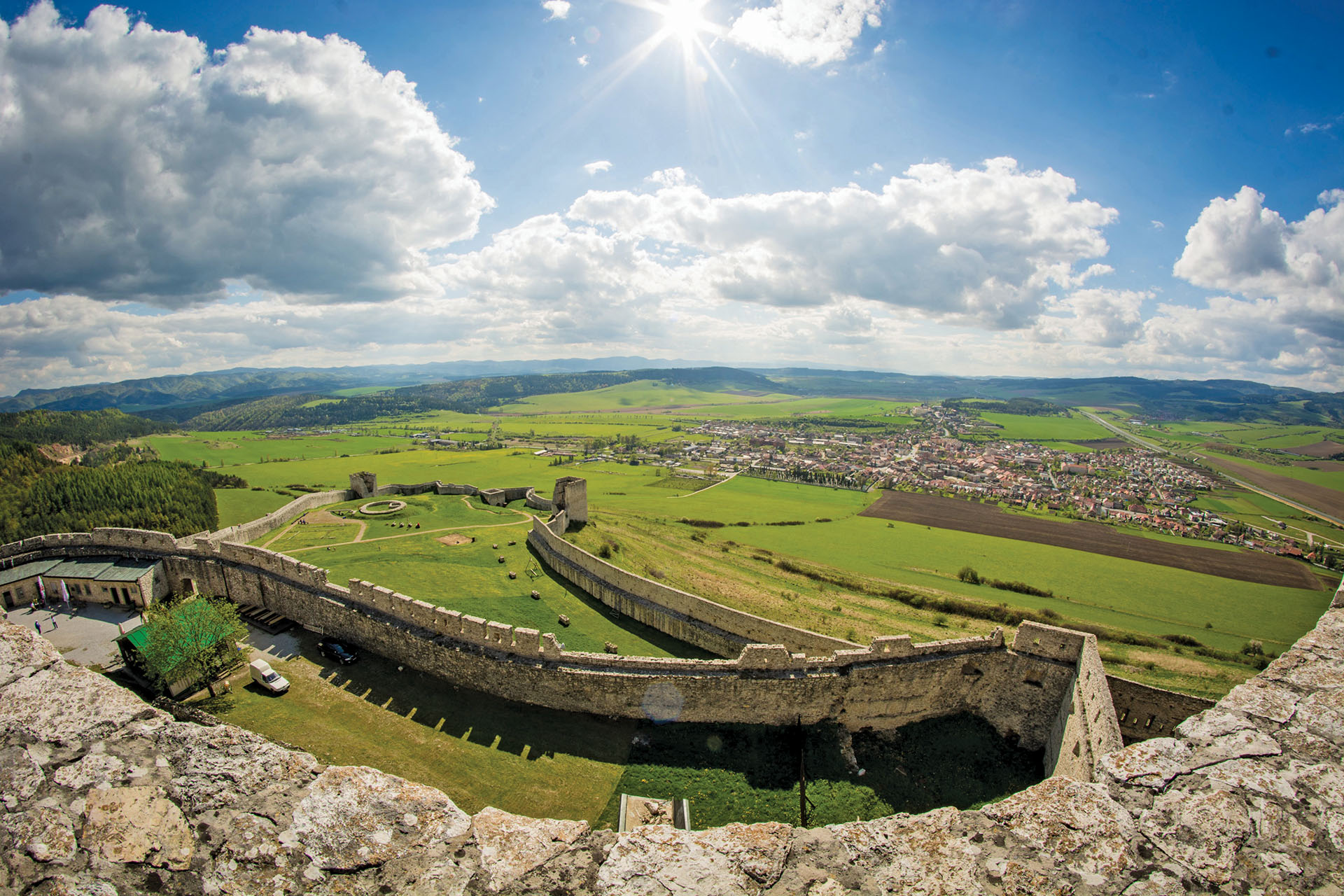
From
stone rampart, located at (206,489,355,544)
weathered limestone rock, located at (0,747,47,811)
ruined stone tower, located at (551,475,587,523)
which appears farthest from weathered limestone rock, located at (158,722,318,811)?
ruined stone tower, located at (551,475,587,523)

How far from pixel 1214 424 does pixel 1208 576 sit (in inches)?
8545

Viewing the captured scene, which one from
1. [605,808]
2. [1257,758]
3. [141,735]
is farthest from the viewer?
[605,808]

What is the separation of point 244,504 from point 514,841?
184 feet

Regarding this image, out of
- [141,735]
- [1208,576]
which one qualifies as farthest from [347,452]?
[1208,576]

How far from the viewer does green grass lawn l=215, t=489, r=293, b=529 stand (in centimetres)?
4153

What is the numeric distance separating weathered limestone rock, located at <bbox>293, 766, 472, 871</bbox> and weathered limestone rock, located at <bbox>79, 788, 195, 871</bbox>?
2.69ft

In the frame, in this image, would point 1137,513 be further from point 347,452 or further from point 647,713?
point 347,452

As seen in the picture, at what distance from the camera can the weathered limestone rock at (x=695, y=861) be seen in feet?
14.0

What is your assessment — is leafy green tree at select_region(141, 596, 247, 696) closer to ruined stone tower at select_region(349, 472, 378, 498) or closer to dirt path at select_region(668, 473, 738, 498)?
ruined stone tower at select_region(349, 472, 378, 498)

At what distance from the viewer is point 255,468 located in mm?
86438

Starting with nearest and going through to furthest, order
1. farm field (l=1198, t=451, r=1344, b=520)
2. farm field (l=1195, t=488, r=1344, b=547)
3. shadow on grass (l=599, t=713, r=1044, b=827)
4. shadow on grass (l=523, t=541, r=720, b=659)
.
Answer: shadow on grass (l=599, t=713, r=1044, b=827) < shadow on grass (l=523, t=541, r=720, b=659) < farm field (l=1195, t=488, r=1344, b=547) < farm field (l=1198, t=451, r=1344, b=520)

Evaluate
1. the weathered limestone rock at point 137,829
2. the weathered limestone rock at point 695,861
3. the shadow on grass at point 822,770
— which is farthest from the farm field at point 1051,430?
the weathered limestone rock at point 137,829

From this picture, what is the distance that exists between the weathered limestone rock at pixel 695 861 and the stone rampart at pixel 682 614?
1661cm

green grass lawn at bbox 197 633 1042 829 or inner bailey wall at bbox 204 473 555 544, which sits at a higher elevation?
inner bailey wall at bbox 204 473 555 544
